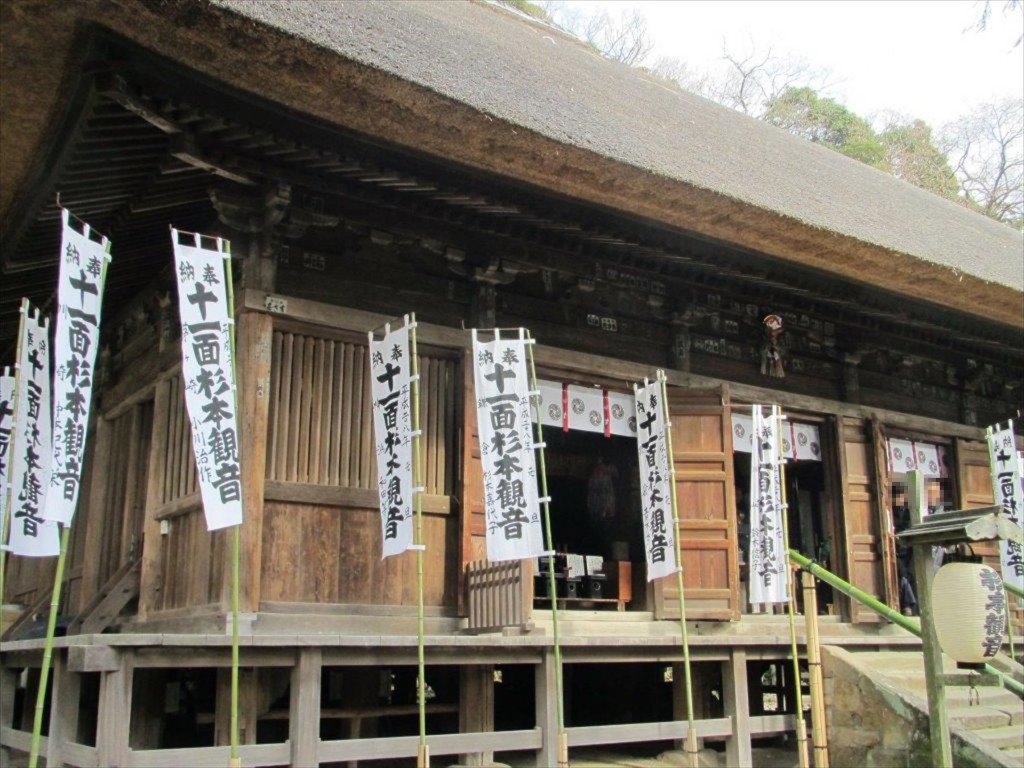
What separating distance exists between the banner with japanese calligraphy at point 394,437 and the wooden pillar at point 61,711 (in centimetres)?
188

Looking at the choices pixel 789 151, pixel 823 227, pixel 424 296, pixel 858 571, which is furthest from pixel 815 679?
pixel 789 151

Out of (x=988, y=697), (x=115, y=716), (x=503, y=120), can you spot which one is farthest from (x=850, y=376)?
(x=115, y=716)

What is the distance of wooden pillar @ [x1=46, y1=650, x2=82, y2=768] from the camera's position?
18.3ft

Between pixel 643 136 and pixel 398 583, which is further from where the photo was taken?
pixel 643 136

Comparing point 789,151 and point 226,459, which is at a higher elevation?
point 789,151

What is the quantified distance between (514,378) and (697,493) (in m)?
2.55

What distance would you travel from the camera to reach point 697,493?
8305 millimetres

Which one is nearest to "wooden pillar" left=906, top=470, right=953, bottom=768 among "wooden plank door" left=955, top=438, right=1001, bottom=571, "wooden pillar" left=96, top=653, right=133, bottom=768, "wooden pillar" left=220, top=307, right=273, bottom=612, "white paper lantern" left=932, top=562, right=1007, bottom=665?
"white paper lantern" left=932, top=562, right=1007, bottom=665

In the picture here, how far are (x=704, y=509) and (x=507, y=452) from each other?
2608 millimetres

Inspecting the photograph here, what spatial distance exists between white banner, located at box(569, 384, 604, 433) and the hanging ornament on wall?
1.91 metres

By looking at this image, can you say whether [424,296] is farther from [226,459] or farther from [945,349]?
[945,349]

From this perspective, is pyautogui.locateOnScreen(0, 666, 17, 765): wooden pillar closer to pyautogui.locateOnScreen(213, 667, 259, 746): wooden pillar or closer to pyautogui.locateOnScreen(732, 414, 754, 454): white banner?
pyautogui.locateOnScreen(213, 667, 259, 746): wooden pillar

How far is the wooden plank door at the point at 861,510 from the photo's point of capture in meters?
9.45

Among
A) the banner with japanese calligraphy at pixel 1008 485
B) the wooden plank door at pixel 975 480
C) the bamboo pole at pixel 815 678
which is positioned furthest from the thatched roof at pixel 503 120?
the bamboo pole at pixel 815 678
